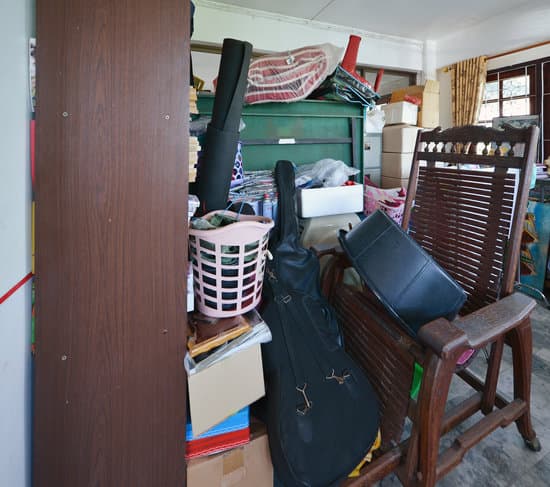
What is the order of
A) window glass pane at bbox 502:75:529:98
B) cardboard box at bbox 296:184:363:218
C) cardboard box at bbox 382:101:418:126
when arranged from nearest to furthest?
1. cardboard box at bbox 296:184:363:218
2. cardboard box at bbox 382:101:418:126
3. window glass pane at bbox 502:75:529:98

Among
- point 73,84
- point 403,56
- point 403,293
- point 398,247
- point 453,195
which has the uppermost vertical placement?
point 403,56

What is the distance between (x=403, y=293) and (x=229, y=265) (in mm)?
508

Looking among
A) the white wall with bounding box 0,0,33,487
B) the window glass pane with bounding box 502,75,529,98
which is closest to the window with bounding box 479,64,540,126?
the window glass pane with bounding box 502,75,529,98

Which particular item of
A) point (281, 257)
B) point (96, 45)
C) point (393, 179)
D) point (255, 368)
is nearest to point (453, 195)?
point (281, 257)

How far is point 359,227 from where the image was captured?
112cm

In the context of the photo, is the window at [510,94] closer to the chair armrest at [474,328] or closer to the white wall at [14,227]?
the chair armrest at [474,328]

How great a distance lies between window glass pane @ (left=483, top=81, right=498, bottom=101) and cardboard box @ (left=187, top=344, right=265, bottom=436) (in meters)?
4.90

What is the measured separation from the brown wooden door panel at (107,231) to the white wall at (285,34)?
130 inches

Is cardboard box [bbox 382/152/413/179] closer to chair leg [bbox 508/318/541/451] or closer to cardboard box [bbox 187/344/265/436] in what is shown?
chair leg [bbox 508/318/541/451]

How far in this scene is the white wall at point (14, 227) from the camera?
0.59 m

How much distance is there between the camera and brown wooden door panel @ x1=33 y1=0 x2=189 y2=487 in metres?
0.65

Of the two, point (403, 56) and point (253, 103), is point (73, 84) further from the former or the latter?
point (403, 56)

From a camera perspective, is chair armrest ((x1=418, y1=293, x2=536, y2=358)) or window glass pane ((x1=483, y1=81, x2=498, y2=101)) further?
window glass pane ((x1=483, y1=81, x2=498, y2=101))

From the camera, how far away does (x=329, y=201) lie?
1.69m
